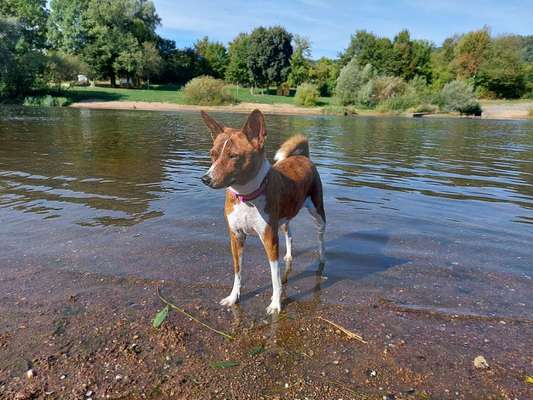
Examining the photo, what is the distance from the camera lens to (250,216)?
4793mm

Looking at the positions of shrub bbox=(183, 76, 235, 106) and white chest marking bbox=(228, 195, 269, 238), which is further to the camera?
shrub bbox=(183, 76, 235, 106)

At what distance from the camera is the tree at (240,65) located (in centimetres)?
9706

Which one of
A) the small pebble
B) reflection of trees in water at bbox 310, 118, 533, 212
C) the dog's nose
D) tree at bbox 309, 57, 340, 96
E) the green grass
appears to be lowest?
the small pebble

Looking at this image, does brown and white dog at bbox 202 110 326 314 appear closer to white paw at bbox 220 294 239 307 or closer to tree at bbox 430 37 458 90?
white paw at bbox 220 294 239 307

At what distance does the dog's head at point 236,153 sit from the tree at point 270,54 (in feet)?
312

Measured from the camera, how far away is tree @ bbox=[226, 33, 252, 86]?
318ft

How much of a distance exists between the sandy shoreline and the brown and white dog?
175 ft

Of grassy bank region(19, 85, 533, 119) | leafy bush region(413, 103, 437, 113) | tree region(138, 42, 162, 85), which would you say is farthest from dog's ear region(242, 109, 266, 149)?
tree region(138, 42, 162, 85)

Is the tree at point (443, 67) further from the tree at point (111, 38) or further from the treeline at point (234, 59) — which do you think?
the tree at point (111, 38)

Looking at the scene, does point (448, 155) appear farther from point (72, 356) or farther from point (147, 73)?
point (147, 73)

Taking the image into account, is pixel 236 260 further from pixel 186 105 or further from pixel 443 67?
pixel 443 67

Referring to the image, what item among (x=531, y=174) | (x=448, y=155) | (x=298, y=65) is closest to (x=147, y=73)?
(x=298, y=65)

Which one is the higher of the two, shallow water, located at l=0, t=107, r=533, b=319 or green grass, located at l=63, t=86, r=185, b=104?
green grass, located at l=63, t=86, r=185, b=104

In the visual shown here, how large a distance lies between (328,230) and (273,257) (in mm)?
3809
